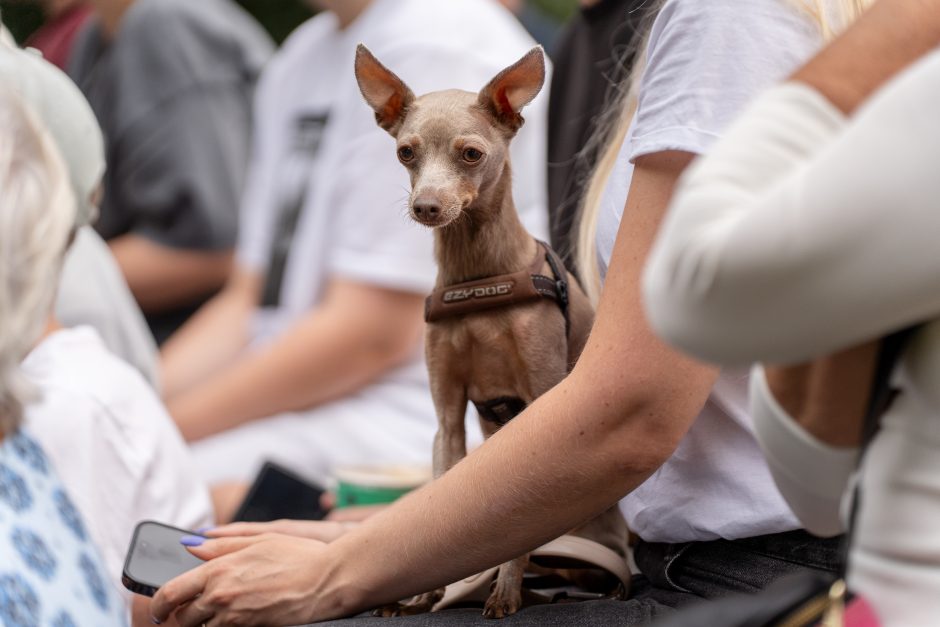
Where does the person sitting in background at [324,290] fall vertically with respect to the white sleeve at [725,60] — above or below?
below

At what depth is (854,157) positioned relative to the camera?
2.48ft

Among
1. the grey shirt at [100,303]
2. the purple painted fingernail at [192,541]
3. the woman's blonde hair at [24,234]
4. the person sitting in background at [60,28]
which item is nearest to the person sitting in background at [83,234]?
the grey shirt at [100,303]

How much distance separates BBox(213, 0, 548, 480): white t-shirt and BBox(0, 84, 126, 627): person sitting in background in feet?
1.62

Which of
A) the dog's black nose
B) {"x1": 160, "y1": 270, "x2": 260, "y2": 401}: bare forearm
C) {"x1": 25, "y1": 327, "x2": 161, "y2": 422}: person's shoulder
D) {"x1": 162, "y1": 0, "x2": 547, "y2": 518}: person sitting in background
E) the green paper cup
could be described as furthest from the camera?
{"x1": 160, "y1": 270, "x2": 260, "y2": 401}: bare forearm

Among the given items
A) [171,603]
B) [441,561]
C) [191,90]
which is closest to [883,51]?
[441,561]

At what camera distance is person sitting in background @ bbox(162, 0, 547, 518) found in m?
2.16

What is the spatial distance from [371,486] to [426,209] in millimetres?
894

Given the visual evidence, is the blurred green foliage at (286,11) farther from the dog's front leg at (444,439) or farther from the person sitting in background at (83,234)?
the dog's front leg at (444,439)

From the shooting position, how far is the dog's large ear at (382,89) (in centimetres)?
115

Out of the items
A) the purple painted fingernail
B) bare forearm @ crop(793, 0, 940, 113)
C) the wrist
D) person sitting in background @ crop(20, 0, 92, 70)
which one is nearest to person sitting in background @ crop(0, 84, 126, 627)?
the purple painted fingernail

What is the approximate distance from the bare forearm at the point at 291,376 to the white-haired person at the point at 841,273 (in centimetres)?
167

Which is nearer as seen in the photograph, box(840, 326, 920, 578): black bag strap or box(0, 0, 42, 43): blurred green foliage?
box(840, 326, 920, 578): black bag strap

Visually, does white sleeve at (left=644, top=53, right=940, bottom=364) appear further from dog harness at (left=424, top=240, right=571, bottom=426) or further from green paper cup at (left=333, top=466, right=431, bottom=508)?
green paper cup at (left=333, top=466, right=431, bottom=508)

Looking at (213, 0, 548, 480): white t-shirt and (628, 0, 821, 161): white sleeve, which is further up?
(628, 0, 821, 161): white sleeve
